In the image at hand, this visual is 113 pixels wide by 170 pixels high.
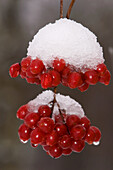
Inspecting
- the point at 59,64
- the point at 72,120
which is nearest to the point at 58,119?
the point at 72,120

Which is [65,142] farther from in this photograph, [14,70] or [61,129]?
[14,70]

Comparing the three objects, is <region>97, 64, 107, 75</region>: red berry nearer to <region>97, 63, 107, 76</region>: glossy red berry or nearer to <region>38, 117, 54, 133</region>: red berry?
<region>97, 63, 107, 76</region>: glossy red berry

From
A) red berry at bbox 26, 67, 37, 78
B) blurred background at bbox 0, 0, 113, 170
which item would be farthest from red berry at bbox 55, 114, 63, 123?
blurred background at bbox 0, 0, 113, 170

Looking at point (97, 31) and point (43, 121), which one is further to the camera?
point (97, 31)

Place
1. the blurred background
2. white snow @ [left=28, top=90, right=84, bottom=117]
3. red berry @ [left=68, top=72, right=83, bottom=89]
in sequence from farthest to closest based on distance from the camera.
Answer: the blurred background < white snow @ [left=28, top=90, right=84, bottom=117] < red berry @ [left=68, top=72, right=83, bottom=89]

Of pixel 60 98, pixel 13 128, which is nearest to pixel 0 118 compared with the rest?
pixel 13 128

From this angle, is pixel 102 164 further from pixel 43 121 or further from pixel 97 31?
pixel 43 121
